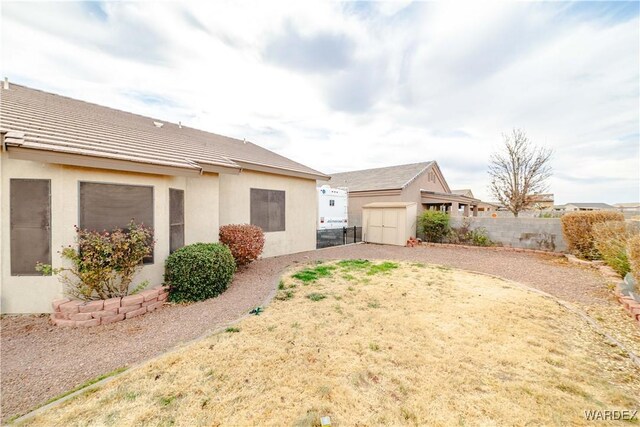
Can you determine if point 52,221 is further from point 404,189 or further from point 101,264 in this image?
point 404,189

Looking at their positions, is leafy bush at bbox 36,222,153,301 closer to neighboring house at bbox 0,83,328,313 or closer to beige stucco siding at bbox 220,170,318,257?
neighboring house at bbox 0,83,328,313

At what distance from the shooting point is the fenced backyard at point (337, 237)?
42.5 feet

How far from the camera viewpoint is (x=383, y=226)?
13602mm

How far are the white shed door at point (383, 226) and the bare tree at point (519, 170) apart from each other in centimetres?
1085

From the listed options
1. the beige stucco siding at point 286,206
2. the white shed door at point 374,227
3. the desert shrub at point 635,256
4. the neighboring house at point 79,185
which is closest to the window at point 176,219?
the neighboring house at point 79,185

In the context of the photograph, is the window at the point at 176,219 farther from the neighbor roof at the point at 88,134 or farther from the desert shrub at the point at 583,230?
the desert shrub at the point at 583,230

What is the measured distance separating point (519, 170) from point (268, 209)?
720 inches

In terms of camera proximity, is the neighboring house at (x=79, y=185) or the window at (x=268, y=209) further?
the window at (x=268, y=209)

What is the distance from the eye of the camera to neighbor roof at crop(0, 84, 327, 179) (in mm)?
4406

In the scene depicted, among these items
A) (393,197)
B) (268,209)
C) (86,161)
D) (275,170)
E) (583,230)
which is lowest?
(583,230)

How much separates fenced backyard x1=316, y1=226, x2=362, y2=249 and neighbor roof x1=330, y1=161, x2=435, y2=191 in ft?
17.5

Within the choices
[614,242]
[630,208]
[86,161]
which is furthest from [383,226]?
[630,208]

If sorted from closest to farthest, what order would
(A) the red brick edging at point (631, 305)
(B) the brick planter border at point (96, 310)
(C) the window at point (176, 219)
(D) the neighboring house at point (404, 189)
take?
1. (B) the brick planter border at point (96, 310)
2. (A) the red brick edging at point (631, 305)
3. (C) the window at point (176, 219)
4. (D) the neighboring house at point (404, 189)

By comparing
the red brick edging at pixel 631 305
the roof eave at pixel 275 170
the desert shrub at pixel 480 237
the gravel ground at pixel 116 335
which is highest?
the roof eave at pixel 275 170
